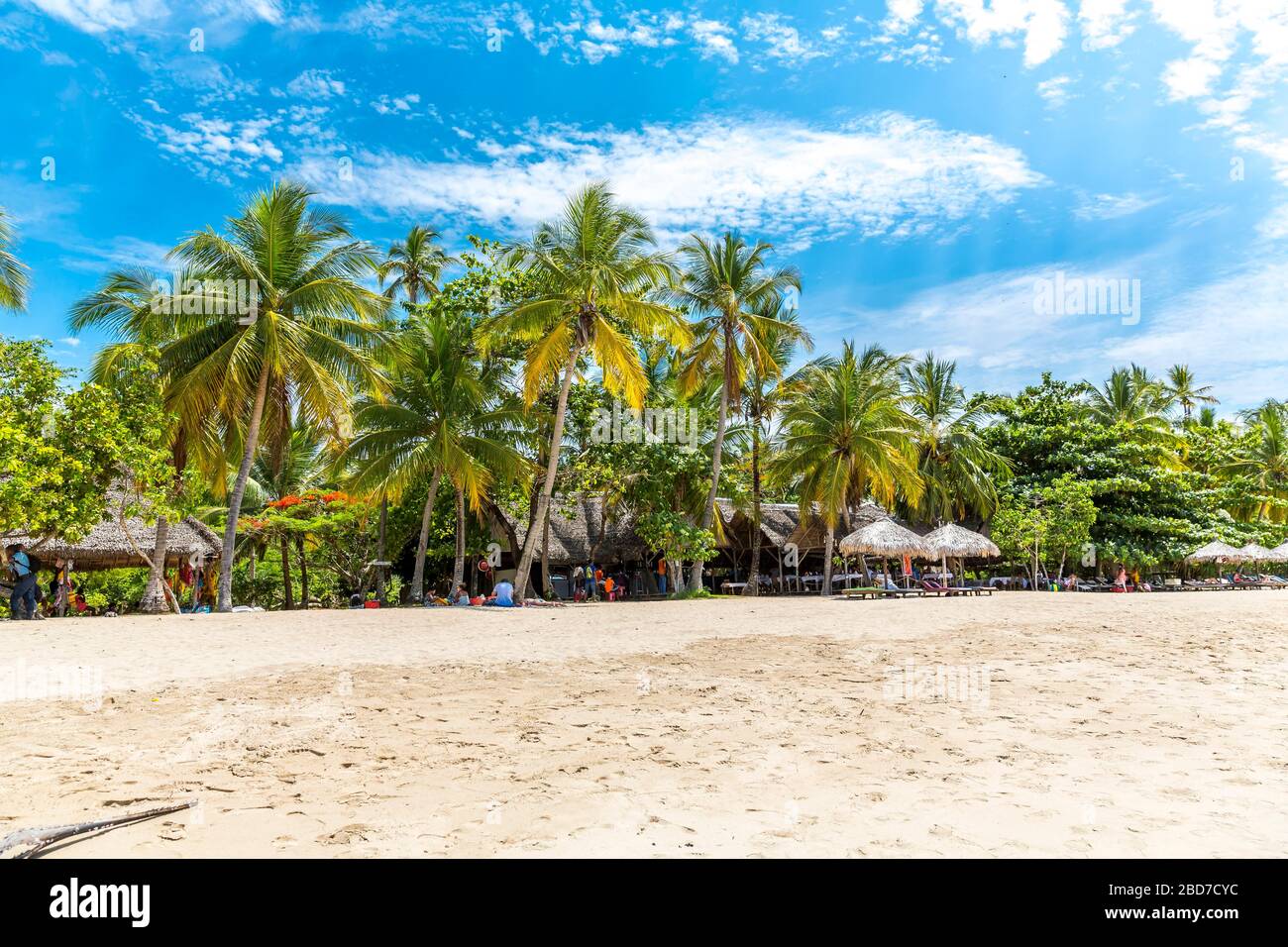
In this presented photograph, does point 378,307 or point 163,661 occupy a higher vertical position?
point 378,307

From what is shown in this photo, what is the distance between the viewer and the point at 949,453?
29.2 meters

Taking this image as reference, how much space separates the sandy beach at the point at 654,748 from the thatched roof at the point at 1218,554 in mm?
20469

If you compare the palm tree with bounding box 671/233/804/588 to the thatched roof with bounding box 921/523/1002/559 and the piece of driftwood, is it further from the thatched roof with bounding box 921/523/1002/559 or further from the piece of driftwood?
the piece of driftwood

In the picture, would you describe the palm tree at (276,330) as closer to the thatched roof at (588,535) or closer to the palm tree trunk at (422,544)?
the palm tree trunk at (422,544)

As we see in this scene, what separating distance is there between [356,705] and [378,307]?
13.8 meters

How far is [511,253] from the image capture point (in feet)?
65.5

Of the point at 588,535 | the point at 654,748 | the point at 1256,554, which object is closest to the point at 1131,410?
the point at 1256,554

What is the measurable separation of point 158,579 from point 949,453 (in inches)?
1002

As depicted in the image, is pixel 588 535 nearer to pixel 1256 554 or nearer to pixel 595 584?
pixel 595 584

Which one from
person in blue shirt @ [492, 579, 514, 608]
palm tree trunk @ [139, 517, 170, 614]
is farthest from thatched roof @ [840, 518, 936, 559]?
palm tree trunk @ [139, 517, 170, 614]

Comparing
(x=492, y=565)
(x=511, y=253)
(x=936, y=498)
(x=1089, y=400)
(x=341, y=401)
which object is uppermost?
(x=511, y=253)

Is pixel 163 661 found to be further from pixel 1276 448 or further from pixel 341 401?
pixel 1276 448

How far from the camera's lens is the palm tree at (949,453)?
2812 cm
